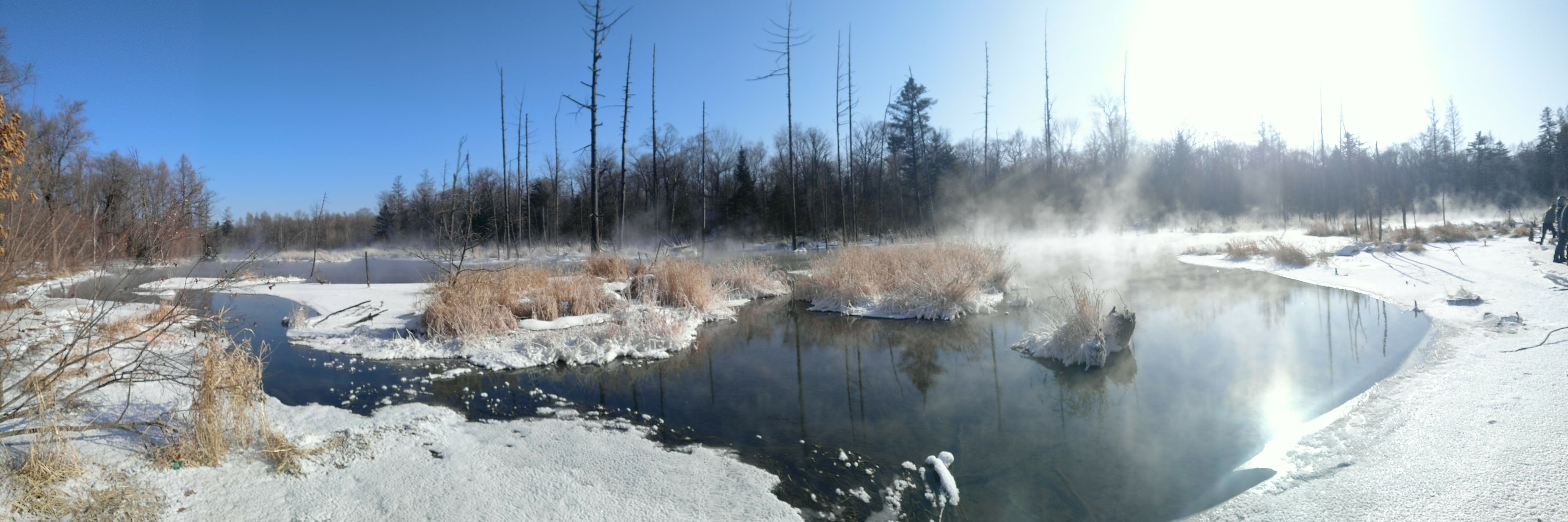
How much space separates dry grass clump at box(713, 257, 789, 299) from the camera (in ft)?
40.3

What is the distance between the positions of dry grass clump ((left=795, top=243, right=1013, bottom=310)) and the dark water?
795 mm

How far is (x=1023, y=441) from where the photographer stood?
14.0 feet

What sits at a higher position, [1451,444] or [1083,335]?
[1083,335]

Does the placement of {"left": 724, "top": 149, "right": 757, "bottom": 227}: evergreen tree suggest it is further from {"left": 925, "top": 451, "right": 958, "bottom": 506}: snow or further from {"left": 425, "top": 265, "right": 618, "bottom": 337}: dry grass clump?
{"left": 925, "top": 451, "right": 958, "bottom": 506}: snow

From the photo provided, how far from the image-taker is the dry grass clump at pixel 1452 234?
1534 cm

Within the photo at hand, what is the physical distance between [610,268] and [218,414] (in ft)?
28.9

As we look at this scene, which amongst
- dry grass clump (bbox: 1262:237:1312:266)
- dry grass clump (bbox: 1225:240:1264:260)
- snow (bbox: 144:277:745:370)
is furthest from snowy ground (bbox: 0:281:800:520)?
dry grass clump (bbox: 1225:240:1264:260)

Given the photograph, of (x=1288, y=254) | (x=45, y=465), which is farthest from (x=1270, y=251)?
(x=45, y=465)

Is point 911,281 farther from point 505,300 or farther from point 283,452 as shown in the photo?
point 283,452

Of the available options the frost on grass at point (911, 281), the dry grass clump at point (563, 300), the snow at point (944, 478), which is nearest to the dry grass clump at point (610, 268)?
the dry grass clump at point (563, 300)

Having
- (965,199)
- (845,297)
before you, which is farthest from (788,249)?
(845,297)

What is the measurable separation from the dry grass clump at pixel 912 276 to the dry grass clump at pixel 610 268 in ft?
10.9

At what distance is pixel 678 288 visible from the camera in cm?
1025

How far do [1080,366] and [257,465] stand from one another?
6.45 meters
